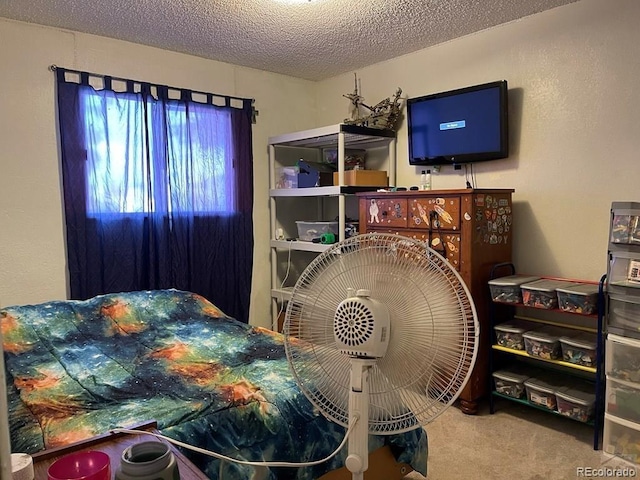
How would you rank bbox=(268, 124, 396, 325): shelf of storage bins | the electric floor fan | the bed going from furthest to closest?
bbox=(268, 124, 396, 325): shelf of storage bins → the bed → the electric floor fan

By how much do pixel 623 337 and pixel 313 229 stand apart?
2233mm

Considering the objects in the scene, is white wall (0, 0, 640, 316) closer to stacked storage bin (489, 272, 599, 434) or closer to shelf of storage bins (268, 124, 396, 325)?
stacked storage bin (489, 272, 599, 434)

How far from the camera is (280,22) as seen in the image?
289 centimetres

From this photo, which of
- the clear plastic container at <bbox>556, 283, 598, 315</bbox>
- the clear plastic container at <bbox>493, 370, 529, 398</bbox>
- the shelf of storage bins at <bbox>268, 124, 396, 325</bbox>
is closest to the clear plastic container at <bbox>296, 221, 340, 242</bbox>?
the shelf of storage bins at <bbox>268, 124, 396, 325</bbox>

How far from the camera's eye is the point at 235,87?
3.83 meters

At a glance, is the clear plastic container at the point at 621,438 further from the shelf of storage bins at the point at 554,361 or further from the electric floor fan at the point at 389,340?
the electric floor fan at the point at 389,340

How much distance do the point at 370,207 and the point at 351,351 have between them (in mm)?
2235

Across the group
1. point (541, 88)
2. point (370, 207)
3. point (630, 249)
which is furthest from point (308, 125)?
point (630, 249)

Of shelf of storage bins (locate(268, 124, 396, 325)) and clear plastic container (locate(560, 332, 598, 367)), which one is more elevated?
shelf of storage bins (locate(268, 124, 396, 325))

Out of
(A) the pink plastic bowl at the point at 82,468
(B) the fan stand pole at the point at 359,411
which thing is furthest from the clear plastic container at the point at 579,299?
(A) the pink plastic bowl at the point at 82,468

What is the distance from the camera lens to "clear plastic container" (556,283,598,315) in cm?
238

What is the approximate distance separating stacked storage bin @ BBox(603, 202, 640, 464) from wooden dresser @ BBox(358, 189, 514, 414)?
66 centimetres

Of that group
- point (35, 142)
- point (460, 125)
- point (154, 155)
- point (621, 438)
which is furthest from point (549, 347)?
point (35, 142)

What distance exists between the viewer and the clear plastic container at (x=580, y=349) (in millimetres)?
2404
